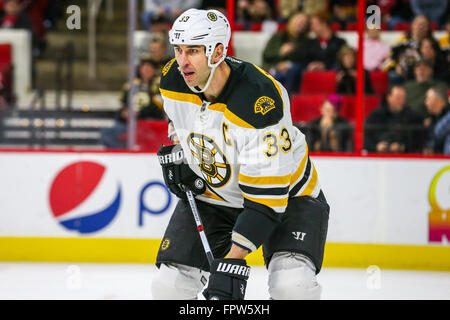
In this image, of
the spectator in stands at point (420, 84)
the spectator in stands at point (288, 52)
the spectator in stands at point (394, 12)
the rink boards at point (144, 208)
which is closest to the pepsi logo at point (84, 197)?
the rink boards at point (144, 208)

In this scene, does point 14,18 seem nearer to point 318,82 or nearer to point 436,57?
point 318,82

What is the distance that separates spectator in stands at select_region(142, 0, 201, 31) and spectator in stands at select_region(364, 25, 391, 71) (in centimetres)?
147

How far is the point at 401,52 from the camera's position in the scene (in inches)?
240

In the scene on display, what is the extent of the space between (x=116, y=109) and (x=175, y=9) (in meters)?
1.22

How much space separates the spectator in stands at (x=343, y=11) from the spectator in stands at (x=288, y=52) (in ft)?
1.28

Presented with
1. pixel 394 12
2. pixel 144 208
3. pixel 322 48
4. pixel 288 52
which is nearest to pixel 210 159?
pixel 144 208

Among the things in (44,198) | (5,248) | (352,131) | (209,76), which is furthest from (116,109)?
(209,76)

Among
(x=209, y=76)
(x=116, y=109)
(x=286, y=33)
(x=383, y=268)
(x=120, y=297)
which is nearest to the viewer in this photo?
(x=209, y=76)

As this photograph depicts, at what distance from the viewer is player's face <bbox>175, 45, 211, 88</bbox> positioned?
2904 millimetres

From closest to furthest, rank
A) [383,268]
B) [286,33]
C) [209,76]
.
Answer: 1. [209,76]
2. [383,268]
3. [286,33]

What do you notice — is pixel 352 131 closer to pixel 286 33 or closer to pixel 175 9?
pixel 286 33

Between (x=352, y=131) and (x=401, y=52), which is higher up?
(x=401, y=52)

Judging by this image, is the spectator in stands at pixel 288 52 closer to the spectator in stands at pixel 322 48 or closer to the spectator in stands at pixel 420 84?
the spectator in stands at pixel 322 48

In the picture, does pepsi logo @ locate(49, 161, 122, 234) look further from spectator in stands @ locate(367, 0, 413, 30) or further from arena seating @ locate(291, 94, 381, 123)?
spectator in stands @ locate(367, 0, 413, 30)
